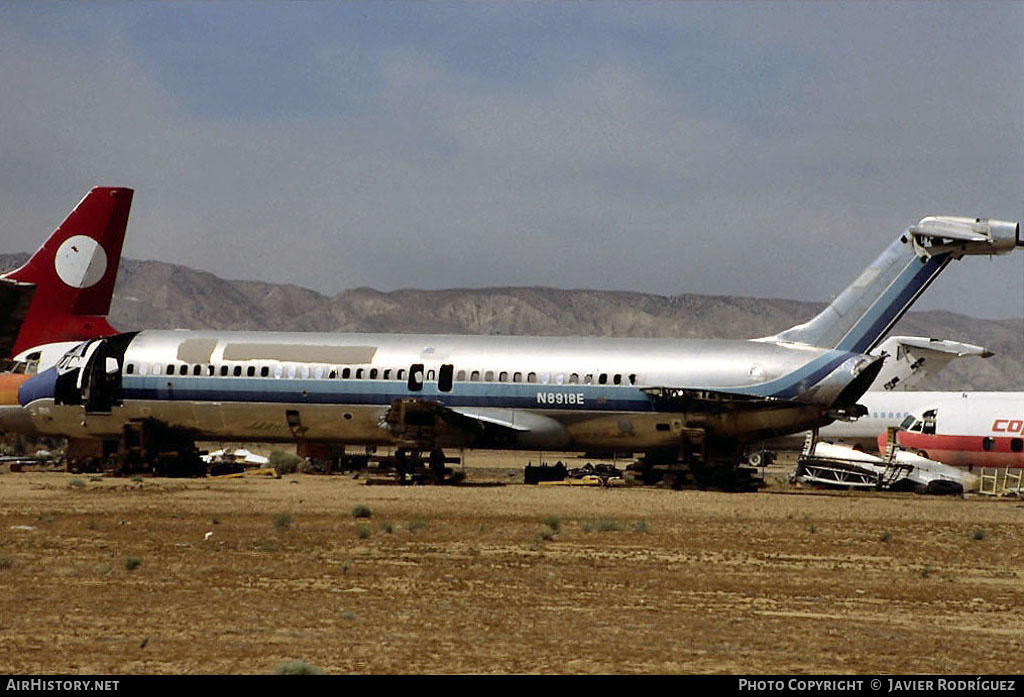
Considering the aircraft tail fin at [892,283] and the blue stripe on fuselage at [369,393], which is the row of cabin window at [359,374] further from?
the aircraft tail fin at [892,283]

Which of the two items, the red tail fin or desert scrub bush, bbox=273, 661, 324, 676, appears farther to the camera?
the red tail fin

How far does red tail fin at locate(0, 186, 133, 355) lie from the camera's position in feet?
176

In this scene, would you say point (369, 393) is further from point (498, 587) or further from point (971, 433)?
point (498, 587)

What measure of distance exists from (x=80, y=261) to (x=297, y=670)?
44076 millimetres

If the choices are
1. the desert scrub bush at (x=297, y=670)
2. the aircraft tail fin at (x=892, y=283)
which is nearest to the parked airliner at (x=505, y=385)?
the aircraft tail fin at (x=892, y=283)

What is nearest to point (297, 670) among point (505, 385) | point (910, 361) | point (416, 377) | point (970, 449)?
point (505, 385)

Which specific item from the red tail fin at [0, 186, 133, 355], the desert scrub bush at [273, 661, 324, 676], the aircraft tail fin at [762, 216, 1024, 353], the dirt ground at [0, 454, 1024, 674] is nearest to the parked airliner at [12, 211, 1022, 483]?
the aircraft tail fin at [762, 216, 1024, 353]

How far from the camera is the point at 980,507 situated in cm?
3909

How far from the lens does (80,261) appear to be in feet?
179

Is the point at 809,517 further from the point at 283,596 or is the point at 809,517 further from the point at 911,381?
the point at 911,381

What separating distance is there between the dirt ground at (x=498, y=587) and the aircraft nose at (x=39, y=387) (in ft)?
42.3

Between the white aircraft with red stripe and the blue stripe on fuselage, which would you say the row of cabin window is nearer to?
the blue stripe on fuselage
